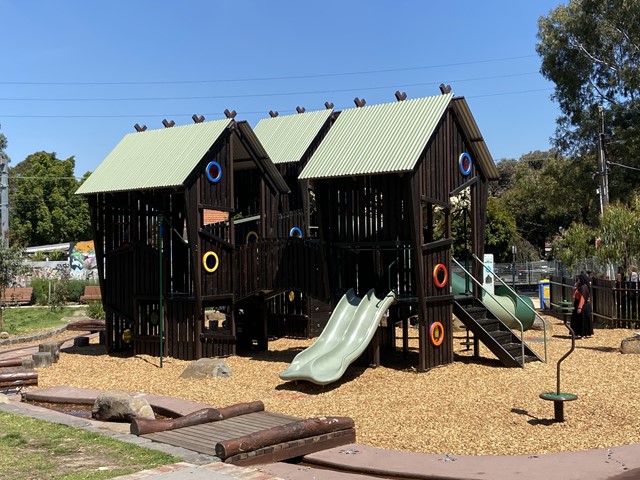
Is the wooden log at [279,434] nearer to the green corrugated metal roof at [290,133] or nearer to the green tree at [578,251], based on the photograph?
the green corrugated metal roof at [290,133]

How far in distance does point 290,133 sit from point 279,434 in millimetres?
16092

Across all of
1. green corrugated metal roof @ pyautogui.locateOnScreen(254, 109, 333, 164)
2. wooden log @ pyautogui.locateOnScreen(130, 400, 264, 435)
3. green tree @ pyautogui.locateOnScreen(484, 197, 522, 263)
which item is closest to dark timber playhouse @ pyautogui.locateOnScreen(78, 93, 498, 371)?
green corrugated metal roof @ pyautogui.locateOnScreen(254, 109, 333, 164)

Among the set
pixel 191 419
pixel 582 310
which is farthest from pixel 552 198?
pixel 191 419

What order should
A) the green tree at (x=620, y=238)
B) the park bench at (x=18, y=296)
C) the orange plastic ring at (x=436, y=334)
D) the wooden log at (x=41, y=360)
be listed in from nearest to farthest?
the orange plastic ring at (x=436, y=334), the wooden log at (x=41, y=360), the green tree at (x=620, y=238), the park bench at (x=18, y=296)

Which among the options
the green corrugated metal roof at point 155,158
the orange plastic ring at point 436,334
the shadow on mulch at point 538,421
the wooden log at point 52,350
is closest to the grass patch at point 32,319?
the wooden log at point 52,350

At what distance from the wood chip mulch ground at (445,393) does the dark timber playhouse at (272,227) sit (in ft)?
3.29

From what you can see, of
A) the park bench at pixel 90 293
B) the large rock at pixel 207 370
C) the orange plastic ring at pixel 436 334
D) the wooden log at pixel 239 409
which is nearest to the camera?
the wooden log at pixel 239 409

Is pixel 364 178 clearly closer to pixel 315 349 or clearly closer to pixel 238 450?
pixel 315 349

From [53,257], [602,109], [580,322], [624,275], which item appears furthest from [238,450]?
[53,257]

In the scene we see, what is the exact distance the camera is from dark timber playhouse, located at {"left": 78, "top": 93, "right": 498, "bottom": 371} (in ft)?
48.2

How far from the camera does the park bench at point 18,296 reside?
34.9 m

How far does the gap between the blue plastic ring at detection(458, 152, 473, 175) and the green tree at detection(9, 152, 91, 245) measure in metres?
52.4

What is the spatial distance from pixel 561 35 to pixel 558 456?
34740 millimetres

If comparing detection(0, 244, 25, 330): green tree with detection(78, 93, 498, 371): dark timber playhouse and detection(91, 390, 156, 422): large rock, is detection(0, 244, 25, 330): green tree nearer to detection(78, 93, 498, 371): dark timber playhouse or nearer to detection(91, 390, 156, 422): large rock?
detection(78, 93, 498, 371): dark timber playhouse
